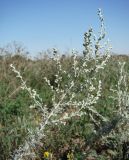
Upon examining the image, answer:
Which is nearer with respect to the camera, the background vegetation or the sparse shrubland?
the sparse shrubland

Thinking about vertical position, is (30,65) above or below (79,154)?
above

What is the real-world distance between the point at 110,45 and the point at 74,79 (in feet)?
1.62

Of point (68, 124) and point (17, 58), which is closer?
point (68, 124)

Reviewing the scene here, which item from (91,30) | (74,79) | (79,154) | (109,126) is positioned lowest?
(79,154)

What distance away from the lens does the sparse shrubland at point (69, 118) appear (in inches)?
133

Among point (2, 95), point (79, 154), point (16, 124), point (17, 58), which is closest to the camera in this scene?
point (79, 154)

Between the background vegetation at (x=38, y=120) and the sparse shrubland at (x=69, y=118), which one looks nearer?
the sparse shrubland at (x=69, y=118)

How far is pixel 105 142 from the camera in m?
4.93

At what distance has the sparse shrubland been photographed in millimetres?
3391

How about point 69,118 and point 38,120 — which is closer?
point 69,118

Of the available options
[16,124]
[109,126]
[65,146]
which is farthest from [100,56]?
[16,124]

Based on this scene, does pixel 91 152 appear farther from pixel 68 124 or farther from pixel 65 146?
pixel 68 124

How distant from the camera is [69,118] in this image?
390 cm

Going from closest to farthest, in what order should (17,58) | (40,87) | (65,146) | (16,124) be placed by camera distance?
(65,146)
(16,124)
(40,87)
(17,58)
